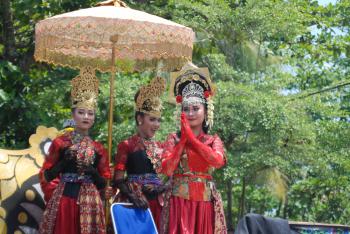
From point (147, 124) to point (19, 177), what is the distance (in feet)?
4.19

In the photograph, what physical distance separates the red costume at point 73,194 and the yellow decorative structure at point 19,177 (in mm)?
692

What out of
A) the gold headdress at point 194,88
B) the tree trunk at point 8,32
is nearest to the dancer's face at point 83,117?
the gold headdress at point 194,88

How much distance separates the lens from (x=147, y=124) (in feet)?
21.7

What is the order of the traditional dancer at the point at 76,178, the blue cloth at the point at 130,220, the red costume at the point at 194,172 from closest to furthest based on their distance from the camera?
the red costume at the point at 194,172
the blue cloth at the point at 130,220
the traditional dancer at the point at 76,178

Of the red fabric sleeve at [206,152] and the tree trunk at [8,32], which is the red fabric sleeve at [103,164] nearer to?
the red fabric sleeve at [206,152]

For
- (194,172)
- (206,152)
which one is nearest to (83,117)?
(194,172)

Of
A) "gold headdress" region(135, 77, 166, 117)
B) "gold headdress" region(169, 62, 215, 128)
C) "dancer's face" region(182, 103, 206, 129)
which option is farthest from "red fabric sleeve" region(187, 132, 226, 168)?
"gold headdress" region(135, 77, 166, 117)

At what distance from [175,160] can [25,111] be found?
333 cm

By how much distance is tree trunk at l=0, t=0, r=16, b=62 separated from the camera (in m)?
9.21

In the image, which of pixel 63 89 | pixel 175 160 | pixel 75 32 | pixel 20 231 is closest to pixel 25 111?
pixel 63 89

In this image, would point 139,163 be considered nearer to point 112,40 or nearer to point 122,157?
point 122,157

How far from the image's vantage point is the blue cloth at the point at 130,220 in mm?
6168

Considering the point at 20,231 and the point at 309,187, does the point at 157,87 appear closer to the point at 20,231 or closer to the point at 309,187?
the point at 20,231

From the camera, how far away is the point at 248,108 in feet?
28.7
